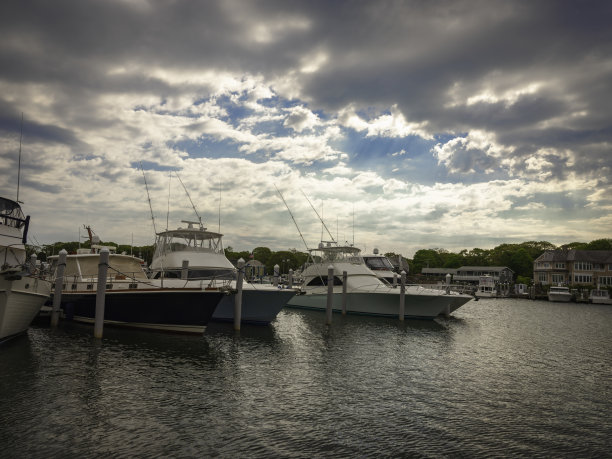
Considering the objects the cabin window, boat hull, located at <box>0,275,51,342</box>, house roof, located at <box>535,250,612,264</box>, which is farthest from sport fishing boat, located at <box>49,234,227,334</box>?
house roof, located at <box>535,250,612,264</box>

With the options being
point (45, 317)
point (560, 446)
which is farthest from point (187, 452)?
point (45, 317)

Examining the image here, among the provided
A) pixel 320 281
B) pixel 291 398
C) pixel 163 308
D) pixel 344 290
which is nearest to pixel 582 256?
pixel 320 281

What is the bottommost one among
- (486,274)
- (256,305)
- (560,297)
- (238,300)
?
(560,297)

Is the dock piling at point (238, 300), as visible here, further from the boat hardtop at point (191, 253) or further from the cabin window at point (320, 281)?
the cabin window at point (320, 281)

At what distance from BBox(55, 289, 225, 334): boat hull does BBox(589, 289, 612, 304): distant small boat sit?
2525 inches

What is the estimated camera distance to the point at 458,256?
124m

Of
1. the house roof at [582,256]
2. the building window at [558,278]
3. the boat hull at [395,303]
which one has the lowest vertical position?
the boat hull at [395,303]

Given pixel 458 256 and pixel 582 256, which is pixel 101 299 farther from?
pixel 458 256

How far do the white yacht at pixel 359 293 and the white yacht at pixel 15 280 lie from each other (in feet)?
49.5

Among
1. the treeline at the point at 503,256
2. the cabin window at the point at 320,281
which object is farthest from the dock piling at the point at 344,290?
the treeline at the point at 503,256

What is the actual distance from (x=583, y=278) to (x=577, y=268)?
2076 mm

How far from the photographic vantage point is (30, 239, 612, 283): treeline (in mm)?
101500

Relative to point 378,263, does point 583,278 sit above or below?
below

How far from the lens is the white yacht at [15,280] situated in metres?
13.0
